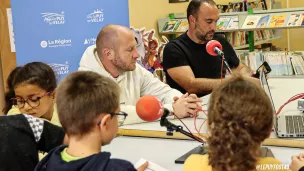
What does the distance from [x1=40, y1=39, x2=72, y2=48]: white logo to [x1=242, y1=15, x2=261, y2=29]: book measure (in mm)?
1998

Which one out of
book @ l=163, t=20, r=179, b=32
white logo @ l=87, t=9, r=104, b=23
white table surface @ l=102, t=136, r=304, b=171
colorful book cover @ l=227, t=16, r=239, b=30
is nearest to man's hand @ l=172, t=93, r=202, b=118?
white table surface @ l=102, t=136, r=304, b=171

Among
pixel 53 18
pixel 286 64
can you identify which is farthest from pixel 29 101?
pixel 286 64

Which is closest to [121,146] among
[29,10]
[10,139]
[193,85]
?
[10,139]

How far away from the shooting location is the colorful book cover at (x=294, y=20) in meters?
4.44

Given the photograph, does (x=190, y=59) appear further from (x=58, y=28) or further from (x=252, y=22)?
(x=252, y=22)

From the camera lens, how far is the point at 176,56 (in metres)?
3.61

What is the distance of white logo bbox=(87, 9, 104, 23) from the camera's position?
3965 millimetres

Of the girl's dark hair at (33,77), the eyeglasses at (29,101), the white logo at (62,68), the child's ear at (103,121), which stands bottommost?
the white logo at (62,68)

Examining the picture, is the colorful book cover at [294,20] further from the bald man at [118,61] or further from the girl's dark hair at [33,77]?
the girl's dark hair at [33,77]

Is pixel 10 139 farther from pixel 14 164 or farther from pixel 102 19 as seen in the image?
pixel 102 19

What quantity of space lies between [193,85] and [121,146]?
4.49ft

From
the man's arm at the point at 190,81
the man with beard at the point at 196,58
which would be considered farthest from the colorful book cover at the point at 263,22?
the man's arm at the point at 190,81

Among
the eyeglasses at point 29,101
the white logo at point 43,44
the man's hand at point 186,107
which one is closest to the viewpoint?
the eyeglasses at point 29,101

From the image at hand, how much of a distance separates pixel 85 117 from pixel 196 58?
92.0 inches
